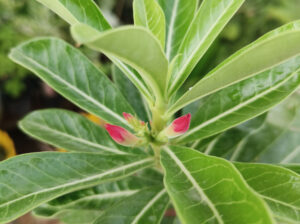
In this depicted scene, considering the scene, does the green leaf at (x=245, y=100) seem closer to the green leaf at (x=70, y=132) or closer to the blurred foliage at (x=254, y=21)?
the green leaf at (x=70, y=132)

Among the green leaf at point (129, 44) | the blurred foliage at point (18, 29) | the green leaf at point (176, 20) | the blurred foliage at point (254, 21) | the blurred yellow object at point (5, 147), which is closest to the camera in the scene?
the green leaf at point (129, 44)

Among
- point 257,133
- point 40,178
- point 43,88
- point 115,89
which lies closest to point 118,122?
point 115,89

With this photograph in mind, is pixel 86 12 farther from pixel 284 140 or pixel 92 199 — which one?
pixel 284 140

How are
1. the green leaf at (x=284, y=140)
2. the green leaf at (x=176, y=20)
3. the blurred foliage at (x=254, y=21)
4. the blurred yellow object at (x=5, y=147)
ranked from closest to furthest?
the green leaf at (x=176, y=20)
the green leaf at (x=284, y=140)
the blurred yellow object at (x=5, y=147)
the blurred foliage at (x=254, y=21)

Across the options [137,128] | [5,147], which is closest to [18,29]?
[5,147]

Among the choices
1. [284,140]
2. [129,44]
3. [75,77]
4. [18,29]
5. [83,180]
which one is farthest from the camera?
[18,29]

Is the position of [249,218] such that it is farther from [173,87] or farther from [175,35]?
[175,35]

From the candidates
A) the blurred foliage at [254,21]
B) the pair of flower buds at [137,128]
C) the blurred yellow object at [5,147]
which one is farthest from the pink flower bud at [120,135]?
the blurred foliage at [254,21]
